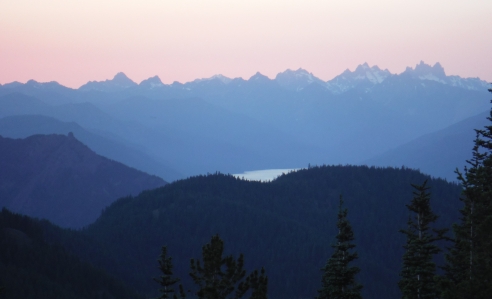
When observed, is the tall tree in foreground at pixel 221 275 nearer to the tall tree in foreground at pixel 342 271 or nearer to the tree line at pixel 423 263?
the tree line at pixel 423 263

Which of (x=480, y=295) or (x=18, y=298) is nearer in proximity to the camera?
(x=480, y=295)

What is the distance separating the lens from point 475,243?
120 feet

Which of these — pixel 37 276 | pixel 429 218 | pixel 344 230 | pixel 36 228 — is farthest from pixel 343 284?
pixel 36 228

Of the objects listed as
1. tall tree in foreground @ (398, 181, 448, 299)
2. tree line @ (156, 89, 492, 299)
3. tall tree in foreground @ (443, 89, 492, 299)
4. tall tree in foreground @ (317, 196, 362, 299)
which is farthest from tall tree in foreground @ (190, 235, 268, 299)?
tall tree in foreground @ (398, 181, 448, 299)

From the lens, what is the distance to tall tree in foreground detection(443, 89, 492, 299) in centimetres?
3077

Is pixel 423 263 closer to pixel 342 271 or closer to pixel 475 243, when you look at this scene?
pixel 475 243

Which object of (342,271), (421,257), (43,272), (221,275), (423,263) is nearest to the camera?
(221,275)

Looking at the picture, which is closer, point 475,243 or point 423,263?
point 423,263

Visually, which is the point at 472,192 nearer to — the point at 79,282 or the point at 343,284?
the point at 343,284

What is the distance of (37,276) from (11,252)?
14.1m

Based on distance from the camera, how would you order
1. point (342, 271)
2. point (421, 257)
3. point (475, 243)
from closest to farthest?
point (421, 257) → point (475, 243) → point (342, 271)

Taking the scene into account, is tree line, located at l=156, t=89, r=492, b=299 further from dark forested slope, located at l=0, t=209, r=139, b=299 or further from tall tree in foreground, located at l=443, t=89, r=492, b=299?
dark forested slope, located at l=0, t=209, r=139, b=299

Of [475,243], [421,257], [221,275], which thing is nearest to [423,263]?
[421,257]

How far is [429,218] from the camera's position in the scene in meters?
35.7
